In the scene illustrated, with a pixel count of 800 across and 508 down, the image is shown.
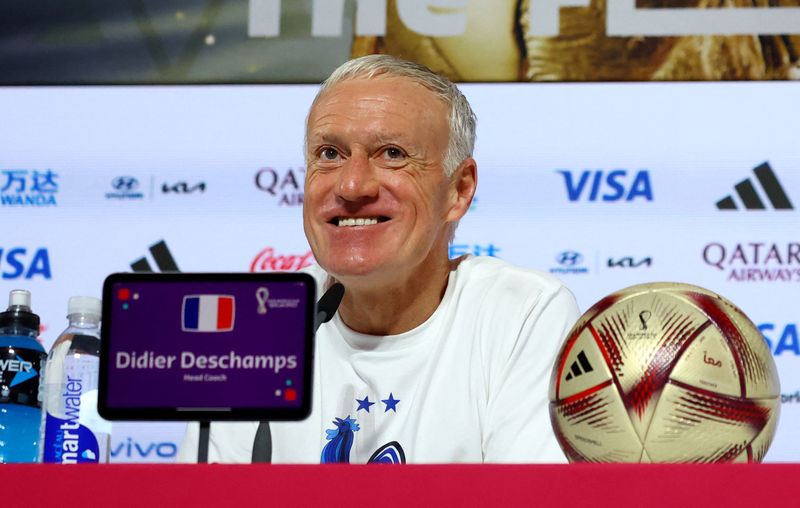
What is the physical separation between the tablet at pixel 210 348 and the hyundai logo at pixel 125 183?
7.69ft

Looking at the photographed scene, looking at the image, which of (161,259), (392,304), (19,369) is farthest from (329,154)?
(161,259)

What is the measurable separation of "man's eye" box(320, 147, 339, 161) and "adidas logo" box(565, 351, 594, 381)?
92 centimetres

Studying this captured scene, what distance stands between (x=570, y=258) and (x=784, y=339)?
0.59 metres

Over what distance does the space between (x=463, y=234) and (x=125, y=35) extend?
124 cm

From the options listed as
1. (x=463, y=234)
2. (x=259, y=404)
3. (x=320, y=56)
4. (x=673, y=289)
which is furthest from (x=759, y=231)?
(x=259, y=404)

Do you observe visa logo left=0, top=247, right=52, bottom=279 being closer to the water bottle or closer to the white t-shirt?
the white t-shirt

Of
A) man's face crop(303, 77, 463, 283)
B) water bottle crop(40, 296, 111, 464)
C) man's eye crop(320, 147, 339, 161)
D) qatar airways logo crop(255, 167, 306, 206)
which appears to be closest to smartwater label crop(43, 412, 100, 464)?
water bottle crop(40, 296, 111, 464)

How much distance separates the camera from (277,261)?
11.1 ft

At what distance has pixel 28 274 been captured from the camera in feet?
11.4

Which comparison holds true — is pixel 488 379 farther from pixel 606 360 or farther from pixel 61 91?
pixel 61 91

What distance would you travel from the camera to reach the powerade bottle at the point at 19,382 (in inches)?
61.6

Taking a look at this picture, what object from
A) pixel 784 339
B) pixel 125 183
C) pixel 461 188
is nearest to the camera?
pixel 461 188

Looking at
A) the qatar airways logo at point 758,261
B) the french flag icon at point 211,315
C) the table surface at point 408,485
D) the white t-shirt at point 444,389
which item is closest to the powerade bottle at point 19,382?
the white t-shirt at point 444,389

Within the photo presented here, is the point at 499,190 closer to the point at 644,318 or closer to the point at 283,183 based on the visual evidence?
the point at 283,183
